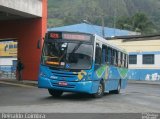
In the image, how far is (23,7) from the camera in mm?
27516

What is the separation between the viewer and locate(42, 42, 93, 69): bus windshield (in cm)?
1755

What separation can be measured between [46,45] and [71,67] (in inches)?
61.5

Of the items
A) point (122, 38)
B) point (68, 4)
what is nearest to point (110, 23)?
point (68, 4)

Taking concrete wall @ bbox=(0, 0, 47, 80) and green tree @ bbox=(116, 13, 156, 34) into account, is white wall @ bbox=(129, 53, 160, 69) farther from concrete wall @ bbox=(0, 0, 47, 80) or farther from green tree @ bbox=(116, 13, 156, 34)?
green tree @ bbox=(116, 13, 156, 34)

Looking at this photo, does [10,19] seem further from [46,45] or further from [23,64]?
[46,45]

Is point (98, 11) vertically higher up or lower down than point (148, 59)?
higher up

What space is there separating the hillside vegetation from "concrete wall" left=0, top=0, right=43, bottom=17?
61.9 meters

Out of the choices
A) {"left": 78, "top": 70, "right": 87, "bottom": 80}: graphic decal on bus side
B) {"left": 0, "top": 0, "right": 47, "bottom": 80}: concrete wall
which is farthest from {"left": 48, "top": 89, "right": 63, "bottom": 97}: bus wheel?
{"left": 0, "top": 0, "right": 47, "bottom": 80}: concrete wall

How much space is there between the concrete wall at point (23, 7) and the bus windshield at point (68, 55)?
27.2 feet

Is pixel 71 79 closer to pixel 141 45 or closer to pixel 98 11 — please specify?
pixel 141 45

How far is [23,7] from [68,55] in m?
10.9

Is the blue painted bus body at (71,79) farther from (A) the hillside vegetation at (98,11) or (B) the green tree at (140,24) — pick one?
(A) the hillside vegetation at (98,11)

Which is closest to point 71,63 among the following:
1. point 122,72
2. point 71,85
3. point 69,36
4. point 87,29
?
point 71,85

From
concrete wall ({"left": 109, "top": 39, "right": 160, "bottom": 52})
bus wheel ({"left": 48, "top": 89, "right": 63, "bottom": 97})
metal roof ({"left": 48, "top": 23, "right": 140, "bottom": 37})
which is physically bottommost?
bus wheel ({"left": 48, "top": 89, "right": 63, "bottom": 97})
